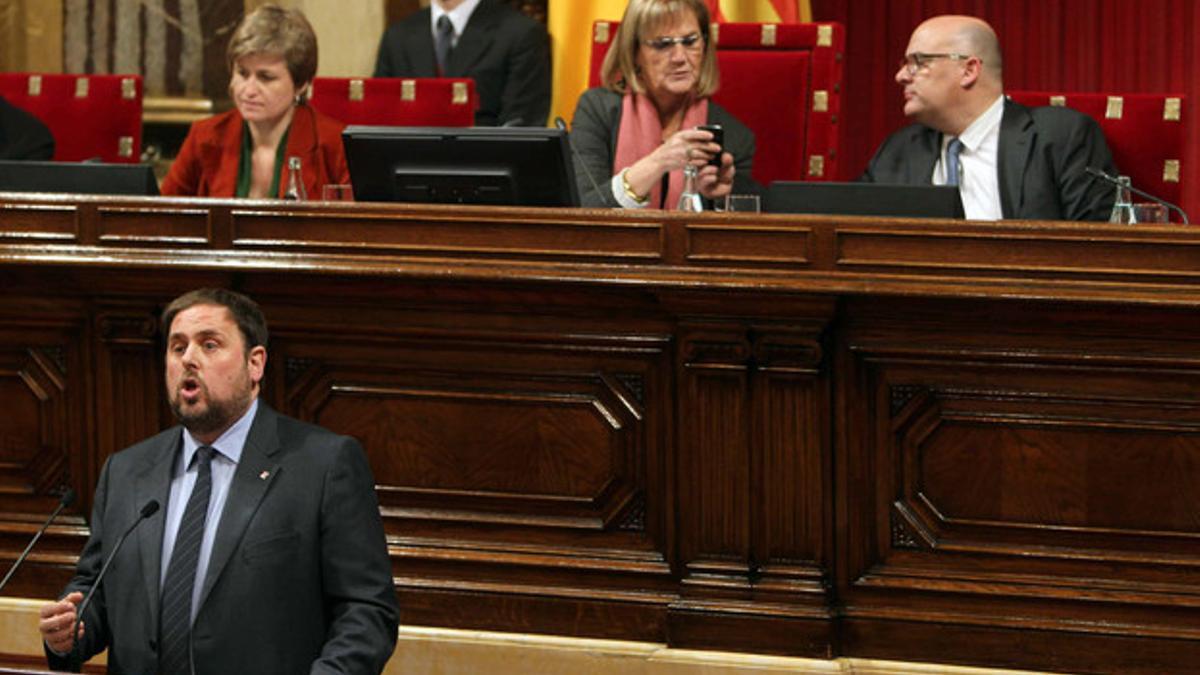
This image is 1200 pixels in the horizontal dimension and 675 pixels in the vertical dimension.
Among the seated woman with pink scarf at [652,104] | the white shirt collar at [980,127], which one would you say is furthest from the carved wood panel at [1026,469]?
the white shirt collar at [980,127]

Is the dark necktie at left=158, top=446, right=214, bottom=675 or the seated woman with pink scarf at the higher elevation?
the seated woman with pink scarf

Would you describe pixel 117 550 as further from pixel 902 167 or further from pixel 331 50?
pixel 331 50

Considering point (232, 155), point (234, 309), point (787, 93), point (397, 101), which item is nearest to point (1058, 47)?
point (787, 93)

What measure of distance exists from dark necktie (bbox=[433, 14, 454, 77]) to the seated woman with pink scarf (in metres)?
1.01

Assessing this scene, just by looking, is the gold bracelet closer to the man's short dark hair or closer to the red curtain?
the man's short dark hair

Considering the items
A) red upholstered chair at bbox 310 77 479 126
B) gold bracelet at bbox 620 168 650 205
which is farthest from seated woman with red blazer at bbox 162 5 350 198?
gold bracelet at bbox 620 168 650 205

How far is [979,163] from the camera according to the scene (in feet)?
12.6

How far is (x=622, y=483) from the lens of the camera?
10.5 ft

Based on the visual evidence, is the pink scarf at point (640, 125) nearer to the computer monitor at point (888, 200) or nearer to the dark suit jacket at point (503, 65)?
the computer monitor at point (888, 200)

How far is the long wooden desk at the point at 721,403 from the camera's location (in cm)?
298

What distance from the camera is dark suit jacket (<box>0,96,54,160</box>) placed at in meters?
4.36

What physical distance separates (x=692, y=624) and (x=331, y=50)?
2831 millimetres

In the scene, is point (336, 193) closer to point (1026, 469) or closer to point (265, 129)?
point (265, 129)

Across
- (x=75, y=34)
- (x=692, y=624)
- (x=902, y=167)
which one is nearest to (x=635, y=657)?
(x=692, y=624)
